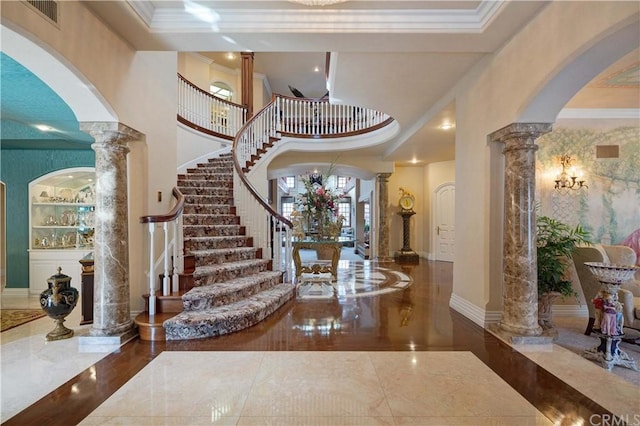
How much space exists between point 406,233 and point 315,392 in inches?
274

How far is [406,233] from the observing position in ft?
27.9

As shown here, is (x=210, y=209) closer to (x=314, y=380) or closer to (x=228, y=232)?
(x=228, y=232)

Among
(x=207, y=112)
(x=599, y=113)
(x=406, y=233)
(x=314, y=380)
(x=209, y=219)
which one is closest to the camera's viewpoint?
(x=314, y=380)

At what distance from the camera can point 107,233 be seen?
281 centimetres

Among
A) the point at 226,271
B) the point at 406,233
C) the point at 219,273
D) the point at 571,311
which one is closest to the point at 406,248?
the point at 406,233

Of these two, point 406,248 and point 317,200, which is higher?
point 317,200

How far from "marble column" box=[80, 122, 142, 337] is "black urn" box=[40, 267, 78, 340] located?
0.49 metres

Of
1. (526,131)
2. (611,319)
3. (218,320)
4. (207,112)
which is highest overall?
(207,112)

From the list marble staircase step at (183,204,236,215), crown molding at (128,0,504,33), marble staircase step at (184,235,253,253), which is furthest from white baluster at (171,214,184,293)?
crown molding at (128,0,504,33)

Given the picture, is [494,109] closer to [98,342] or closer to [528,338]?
[528,338]

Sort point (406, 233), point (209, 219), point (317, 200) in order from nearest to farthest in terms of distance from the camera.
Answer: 1. point (209, 219)
2. point (317, 200)
3. point (406, 233)

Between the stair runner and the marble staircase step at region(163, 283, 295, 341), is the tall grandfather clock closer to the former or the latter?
the stair runner

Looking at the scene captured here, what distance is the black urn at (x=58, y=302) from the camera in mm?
2942

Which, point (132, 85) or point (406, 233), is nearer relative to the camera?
point (132, 85)
